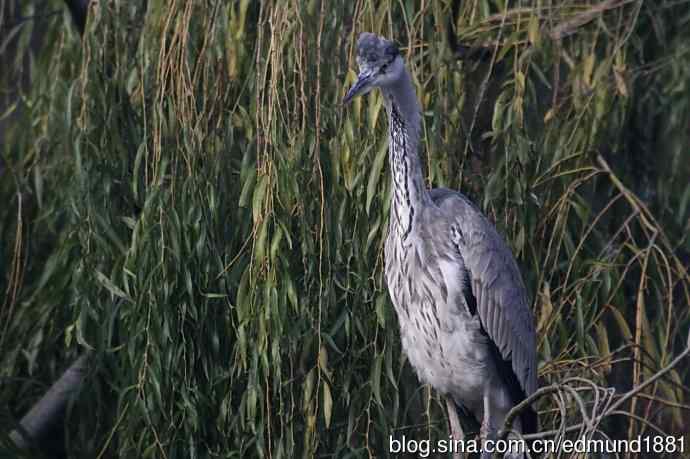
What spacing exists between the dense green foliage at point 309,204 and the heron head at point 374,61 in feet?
0.70

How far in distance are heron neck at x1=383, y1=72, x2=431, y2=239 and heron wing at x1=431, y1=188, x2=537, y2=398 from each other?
4.8 inches

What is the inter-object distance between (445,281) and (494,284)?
0.43 feet

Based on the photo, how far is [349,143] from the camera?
3.09 m

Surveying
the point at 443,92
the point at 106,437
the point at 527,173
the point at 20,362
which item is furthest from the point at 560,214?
the point at 20,362

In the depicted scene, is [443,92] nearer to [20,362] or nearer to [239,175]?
[239,175]

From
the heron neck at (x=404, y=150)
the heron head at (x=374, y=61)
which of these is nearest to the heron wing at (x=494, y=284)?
the heron neck at (x=404, y=150)

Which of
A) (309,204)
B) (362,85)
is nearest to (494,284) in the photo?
(309,204)

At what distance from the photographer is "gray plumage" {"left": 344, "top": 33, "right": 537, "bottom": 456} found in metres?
2.99

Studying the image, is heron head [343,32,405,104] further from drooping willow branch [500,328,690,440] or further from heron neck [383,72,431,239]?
drooping willow branch [500,328,690,440]

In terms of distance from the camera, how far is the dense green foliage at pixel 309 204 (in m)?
2.99

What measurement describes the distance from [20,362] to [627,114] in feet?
6.67

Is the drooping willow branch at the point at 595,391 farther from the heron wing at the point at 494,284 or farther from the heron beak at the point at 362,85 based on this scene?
the heron beak at the point at 362,85

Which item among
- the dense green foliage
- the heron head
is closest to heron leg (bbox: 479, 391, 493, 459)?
the dense green foliage

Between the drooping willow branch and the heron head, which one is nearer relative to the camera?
the drooping willow branch
